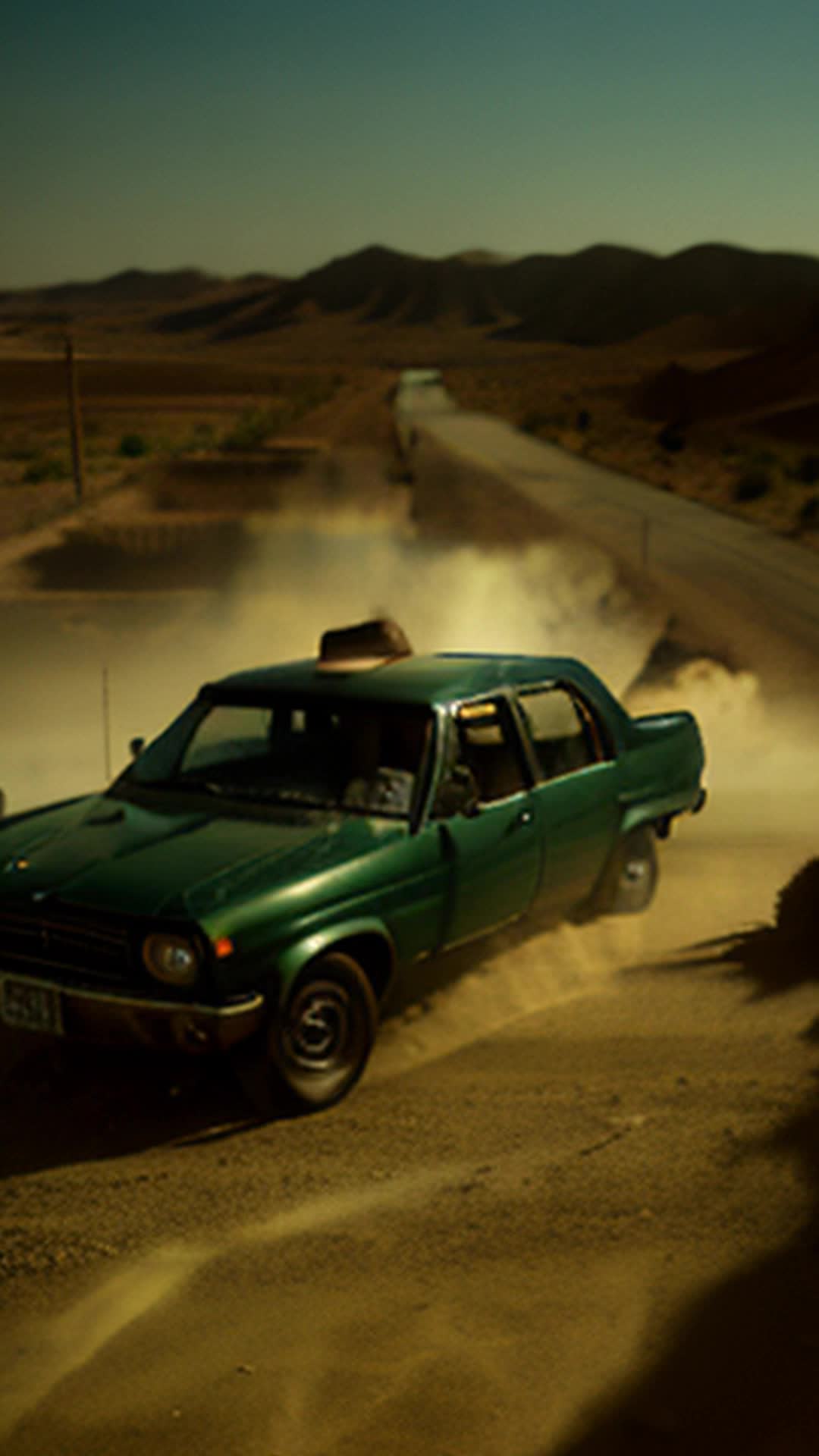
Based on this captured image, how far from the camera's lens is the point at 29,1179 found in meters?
5.11

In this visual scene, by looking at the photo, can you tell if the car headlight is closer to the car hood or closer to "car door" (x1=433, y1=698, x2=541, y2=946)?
the car hood

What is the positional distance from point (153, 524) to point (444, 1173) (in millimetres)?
28344

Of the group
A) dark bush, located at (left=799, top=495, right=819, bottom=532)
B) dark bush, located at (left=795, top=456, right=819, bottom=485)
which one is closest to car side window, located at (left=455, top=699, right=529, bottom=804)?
dark bush, located at (left=799, top=495, right=819, bottom=532)

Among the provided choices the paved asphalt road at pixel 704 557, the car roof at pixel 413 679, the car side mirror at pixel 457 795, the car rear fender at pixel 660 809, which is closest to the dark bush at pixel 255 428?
the paved asphalt road at pixel 704 557

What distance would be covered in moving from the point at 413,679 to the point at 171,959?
1892 millimetres

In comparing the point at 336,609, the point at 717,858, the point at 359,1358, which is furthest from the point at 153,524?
the point at 359,1358

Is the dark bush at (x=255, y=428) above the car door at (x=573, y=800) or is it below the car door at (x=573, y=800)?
above

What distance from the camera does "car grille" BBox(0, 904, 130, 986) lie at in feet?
17.2

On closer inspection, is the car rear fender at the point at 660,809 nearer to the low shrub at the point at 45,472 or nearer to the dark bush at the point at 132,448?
the low shrub at the point at 45,472

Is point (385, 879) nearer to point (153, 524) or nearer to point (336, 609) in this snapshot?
point (336, 609)

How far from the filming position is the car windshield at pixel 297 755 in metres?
6.12

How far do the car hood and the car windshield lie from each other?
0.64ft

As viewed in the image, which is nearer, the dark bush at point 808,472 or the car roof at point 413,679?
the car roof at point 413,679

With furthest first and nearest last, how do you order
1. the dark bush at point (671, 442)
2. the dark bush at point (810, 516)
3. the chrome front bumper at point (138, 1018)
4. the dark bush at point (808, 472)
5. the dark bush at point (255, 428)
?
1. the dark bush at point (255, 428)
2. the dark bush at point (671, 442)
3. the dark bush at point (808, 472)
4. the dark bush at point (810, 516)
5. the chrome front bumper at point (138, 1018)
